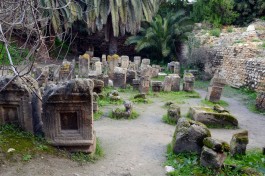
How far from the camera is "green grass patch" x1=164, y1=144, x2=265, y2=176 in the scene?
16.9ft

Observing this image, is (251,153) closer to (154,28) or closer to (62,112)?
(62,112)

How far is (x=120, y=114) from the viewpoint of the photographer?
9117 mm

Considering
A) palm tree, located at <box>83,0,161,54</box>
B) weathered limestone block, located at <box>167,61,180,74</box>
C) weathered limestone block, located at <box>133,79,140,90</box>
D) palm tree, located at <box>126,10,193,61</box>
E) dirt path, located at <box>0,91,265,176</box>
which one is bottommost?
dirt path, located at <box>0,91,265,176</box>

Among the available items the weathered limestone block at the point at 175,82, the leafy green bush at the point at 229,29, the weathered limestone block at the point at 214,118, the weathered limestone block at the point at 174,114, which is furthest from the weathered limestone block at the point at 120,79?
the leafy green bush at the point at 229,29

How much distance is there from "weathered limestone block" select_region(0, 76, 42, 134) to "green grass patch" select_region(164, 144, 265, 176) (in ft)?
8.69

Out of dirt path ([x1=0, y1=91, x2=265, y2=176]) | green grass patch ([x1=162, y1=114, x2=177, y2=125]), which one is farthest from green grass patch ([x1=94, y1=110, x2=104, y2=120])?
green grass patch ([x1=162, y1=114, x2=177, y2=125])

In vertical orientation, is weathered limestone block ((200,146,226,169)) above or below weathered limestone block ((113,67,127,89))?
below

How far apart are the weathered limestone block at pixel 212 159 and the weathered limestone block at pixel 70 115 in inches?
80.9

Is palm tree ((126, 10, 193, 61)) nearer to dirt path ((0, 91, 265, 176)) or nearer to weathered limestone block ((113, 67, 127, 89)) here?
weathered limestone block ((113, 67, 127, 89))

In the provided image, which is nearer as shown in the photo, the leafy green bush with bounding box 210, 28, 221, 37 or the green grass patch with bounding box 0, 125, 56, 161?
the green grass patch with bounding box 0, 125, 56, 161

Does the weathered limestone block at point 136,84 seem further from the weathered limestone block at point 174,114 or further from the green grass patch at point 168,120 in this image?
the weathered limestone block at point 174,114

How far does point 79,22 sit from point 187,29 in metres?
8.14

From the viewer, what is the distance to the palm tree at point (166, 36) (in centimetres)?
2122

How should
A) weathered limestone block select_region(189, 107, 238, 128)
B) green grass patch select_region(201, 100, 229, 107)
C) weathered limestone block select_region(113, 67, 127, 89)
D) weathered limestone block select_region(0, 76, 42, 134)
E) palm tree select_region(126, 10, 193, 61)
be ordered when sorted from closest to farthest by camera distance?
weathered limestone block select_region(0, 76, 42, 134)
weathered limestone block select_region(189, 107, 238, 128)
green grass patch select_region(201, 100, 229, 107)
weathered limestone block select_region(113, 67, 127, 89)
palm tree select_region(126, 10, 193, 61)
